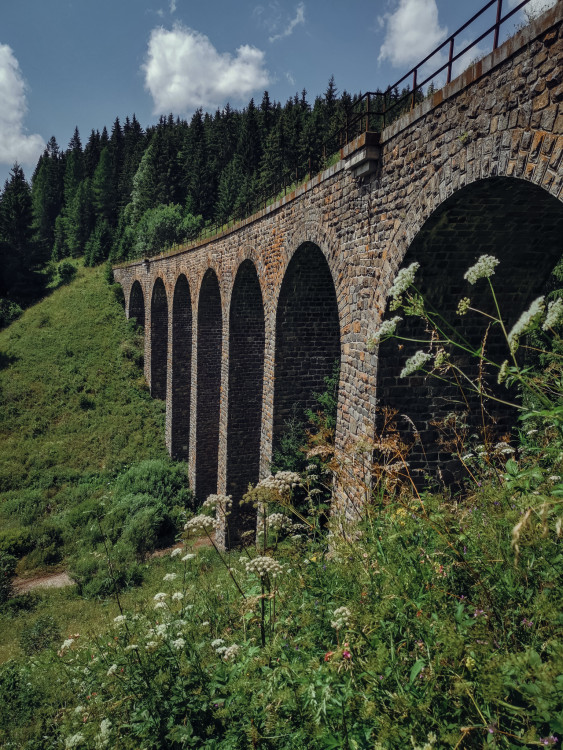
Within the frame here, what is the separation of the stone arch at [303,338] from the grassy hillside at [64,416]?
9.61m

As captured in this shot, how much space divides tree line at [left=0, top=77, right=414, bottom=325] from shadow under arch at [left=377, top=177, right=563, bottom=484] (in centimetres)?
2974

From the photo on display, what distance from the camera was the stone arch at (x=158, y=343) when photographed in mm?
25375

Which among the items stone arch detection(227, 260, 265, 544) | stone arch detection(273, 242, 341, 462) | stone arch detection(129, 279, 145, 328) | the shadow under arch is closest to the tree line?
stone arch detection(129, 279, 145, 328)

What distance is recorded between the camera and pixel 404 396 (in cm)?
627

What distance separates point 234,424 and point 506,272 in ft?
29.9

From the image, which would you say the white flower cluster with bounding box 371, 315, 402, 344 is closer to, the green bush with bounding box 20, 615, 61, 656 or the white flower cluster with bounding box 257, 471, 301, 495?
the white flower cluster with bounding box 257, 471, 301, 495

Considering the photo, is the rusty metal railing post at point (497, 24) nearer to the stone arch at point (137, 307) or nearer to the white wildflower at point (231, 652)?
the white wildflower at point (231, 652)

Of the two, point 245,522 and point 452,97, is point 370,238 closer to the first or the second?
point 452,97

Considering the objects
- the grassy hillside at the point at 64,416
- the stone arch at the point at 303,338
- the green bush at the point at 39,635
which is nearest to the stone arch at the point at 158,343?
the grassy hillside at the point at 64,416

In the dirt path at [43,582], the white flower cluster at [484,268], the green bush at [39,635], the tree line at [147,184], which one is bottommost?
the dirt path at [43,582]

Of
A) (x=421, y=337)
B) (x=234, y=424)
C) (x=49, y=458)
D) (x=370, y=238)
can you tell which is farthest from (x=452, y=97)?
(x=49, y=458)

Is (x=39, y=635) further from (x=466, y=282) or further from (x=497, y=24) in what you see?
(x=497, y=24)

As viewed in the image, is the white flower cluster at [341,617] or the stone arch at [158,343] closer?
the white flower cluster at [341,617]

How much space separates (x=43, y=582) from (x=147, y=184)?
55742 millimetres
